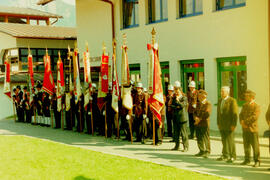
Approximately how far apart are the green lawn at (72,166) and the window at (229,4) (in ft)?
24.2

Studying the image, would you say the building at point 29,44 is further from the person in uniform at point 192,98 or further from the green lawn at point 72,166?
the person in uniform at point 192,98

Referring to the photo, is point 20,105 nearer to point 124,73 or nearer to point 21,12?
point 124,73

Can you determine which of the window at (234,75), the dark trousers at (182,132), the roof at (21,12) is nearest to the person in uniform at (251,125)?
the dark trousers at (182,132)

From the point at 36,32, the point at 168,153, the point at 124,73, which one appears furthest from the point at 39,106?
the point at 36,32

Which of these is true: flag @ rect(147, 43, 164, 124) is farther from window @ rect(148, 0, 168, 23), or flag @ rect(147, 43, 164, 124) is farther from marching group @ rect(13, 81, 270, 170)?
window @ rect(148, 0, 168, 23)

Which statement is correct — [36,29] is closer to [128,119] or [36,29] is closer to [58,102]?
[58,102]

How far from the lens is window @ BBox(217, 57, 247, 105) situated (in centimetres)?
1309

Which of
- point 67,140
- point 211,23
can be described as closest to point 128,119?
point 67,140

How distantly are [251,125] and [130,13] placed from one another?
11684mm

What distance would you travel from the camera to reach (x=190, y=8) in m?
15.2

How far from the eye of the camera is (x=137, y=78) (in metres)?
17.9

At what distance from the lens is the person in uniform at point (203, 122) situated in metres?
9.66

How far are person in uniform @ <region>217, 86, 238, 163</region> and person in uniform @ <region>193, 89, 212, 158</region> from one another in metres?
0.52

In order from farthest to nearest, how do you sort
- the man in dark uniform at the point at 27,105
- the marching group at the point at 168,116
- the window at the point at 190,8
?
the man in dark uniform at the point at 27,105
the window at the point at 190,8
the marching group at the point at 168,116
